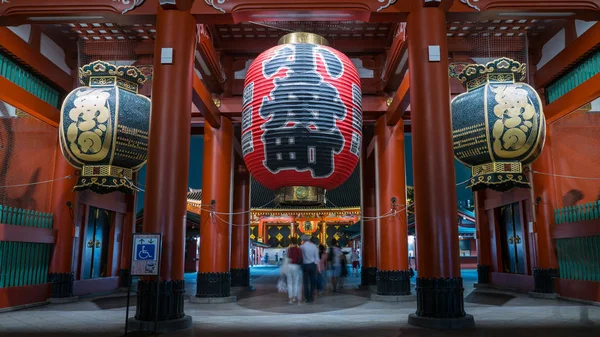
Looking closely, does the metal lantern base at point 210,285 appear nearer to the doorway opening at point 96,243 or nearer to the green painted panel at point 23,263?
the green painted panel at point 23,263

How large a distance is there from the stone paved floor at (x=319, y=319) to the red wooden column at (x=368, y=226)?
142 inches

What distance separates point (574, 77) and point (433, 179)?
19.2 feet

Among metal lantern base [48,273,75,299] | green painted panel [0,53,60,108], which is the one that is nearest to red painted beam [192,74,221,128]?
green painted panel [0,53,60,108]

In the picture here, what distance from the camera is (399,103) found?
10.0 metres

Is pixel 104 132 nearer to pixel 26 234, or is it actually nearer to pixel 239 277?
pixel 26 234

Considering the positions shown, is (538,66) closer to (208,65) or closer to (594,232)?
(594,232)

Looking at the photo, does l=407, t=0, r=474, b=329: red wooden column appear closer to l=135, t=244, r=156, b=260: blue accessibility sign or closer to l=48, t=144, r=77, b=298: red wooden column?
l=135, t=244, r=156, b=260: blue accessibility sign

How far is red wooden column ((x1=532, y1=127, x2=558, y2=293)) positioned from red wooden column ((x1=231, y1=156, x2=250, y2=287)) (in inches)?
330

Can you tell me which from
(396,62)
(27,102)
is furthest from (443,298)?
(27,102)

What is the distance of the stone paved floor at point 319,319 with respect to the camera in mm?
5957

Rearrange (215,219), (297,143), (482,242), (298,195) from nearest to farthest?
(297,143) → (298,195) → (215,219) → (482,242)

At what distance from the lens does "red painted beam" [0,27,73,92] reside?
8680 millimetres

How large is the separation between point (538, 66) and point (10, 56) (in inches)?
480

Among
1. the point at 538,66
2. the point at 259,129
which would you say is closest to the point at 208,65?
the point at 259,129
